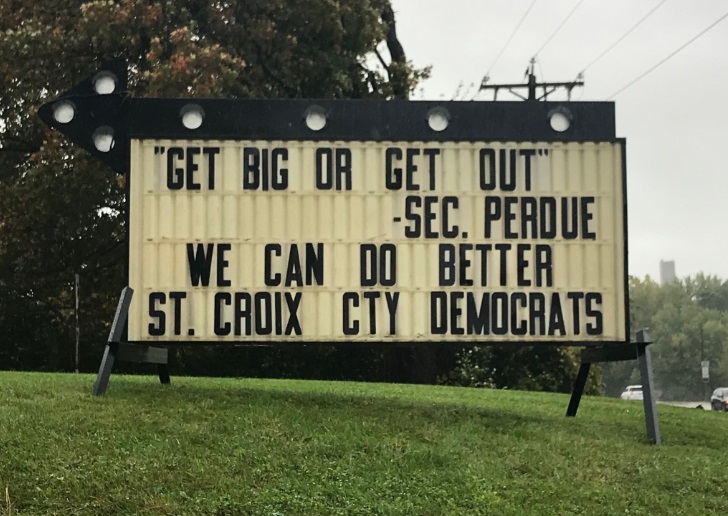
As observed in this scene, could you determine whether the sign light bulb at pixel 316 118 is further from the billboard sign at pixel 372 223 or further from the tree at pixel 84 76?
the tree at pixel 84 76

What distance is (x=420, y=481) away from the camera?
7.69m

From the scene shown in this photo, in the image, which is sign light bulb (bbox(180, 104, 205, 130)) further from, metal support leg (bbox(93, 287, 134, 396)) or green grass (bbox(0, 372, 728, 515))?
green grass (bbox(0, 372, 728, 515))

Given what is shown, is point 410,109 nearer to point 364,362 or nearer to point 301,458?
point 301,458

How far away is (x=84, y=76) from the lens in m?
23.4

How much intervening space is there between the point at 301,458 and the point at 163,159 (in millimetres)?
4193

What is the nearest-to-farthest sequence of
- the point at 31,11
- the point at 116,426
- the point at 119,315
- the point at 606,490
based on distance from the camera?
the point at 606,490 < the point at 116,426 < the point at 119,315 < the point at 31,11

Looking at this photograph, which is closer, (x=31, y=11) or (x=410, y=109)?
(x=410, y=109)

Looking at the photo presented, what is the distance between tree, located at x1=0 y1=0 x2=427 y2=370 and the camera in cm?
2220

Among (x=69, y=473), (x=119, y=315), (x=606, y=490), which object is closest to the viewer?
(x=69, y=473)

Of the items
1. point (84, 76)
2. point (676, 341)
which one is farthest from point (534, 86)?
point (676, 341)

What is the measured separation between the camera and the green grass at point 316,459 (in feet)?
23.3

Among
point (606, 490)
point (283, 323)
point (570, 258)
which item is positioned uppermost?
point (570, 258)

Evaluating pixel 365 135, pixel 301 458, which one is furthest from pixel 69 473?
pixel 365 135

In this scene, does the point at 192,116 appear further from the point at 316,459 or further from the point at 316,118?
the point at 316,459
